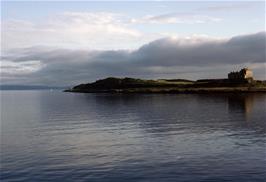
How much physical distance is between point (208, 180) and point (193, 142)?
1723 centimetres

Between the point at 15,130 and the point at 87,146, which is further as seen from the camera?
the point at 15,130

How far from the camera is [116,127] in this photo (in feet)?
216

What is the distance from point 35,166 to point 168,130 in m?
27.1

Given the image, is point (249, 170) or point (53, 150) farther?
point (53, 150)

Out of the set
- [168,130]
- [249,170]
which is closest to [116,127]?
[168,130]

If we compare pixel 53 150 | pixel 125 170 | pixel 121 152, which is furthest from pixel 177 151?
pixel 53 150

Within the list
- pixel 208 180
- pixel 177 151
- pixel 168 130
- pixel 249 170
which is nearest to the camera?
pixel 208 180

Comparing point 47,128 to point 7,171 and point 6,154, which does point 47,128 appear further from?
point 7,171

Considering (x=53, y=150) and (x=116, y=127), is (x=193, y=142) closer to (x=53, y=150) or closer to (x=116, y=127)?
(x=53, y=150)

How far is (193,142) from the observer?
157 feet

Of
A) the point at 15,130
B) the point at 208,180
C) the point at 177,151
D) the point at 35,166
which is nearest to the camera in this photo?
the point at 208,180

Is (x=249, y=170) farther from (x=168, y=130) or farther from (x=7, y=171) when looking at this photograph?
(x=168, y=130)

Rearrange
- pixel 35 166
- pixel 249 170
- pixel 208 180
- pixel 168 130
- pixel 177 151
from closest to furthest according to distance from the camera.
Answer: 1. pixel 208 180
2. pixel 249 170
3. pixel 35 166
4. pixel 177 151
5. pixel 168 130

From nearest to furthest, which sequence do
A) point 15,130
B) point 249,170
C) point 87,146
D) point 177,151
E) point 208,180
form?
point 208,180
point 249,170
point 177,151
point 87,146
point 15,130
